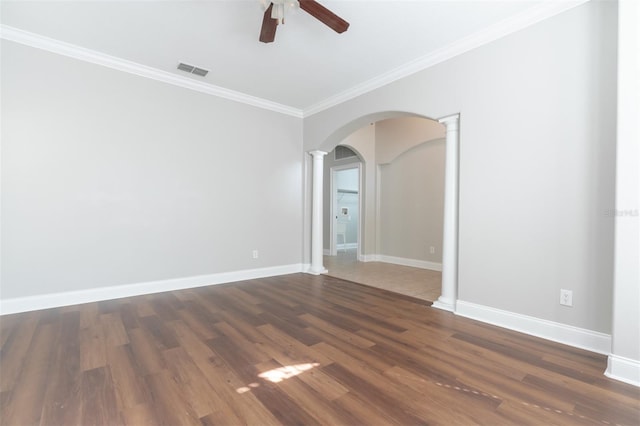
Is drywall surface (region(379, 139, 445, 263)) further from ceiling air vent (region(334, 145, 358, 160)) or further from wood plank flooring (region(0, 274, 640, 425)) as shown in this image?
wood plank flooring (region(0, 274, 640, 425))

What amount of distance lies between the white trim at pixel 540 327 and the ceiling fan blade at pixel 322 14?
2.80 m

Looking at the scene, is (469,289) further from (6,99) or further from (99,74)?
(6,99)

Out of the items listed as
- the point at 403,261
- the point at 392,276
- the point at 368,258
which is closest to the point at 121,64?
the point at 392,276

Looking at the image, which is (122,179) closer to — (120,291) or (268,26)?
(120,291)

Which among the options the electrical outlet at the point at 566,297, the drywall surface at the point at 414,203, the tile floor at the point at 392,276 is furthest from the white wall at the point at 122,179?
the electrical outlet at the point at 566,297

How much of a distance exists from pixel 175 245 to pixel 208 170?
1113 millimetres

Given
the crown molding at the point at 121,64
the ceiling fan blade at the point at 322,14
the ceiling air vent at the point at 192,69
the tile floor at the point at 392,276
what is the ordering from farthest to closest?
the tile floor at the point at 392,276 → the ceiling air vent at the point at 192,69 → the crown molding at the point at 121,64 → the ceiling fan blade at the point at 322,14

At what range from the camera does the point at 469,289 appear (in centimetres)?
277

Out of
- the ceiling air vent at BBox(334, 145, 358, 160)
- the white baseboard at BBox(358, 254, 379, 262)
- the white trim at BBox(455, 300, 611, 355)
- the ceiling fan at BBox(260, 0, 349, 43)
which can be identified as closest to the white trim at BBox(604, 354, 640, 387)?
the white trim at BBox(455, 300, 611, 355)

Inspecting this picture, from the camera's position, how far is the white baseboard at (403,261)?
511 centimetres

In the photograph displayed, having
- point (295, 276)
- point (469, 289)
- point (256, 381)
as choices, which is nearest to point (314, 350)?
point (256, 381)

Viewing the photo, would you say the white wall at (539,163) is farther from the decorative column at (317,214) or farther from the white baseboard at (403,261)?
the white baseboard at (403,261)

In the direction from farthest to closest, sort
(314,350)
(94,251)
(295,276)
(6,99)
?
(295,276) → (94,251) → (6,99) → (314,350)

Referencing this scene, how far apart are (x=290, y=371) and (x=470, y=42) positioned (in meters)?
3.31
